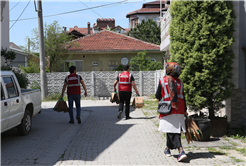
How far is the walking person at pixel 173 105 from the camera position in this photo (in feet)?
17.7

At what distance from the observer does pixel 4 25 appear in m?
14.8

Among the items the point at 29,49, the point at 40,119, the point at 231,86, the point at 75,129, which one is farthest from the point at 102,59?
the point at 231,86

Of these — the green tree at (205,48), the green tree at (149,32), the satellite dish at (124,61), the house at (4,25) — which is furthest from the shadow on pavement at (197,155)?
the green tree at (149,32)

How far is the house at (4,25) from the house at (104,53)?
1153 cm

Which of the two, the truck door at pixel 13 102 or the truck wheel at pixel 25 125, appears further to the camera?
the truck wheel at pixel 25 125

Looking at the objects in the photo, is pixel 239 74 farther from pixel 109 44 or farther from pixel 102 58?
pixel 109 44

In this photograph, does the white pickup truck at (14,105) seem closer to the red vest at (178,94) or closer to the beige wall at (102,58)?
the red vest at (178,94)

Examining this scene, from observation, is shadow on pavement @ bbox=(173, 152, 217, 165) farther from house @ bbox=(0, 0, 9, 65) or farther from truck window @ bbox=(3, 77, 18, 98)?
house @ bbox=(0, 0, 9, 65)

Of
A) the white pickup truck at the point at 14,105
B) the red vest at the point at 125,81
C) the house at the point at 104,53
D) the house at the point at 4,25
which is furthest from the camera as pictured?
the house at the point at 104,53

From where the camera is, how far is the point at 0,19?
1412 cm

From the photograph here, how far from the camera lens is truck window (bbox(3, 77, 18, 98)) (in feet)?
22.9

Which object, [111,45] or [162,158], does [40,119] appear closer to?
[162,158]

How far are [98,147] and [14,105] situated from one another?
2.42 meters

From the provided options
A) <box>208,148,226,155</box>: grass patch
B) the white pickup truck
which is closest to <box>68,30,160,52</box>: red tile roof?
the white pickup truck
